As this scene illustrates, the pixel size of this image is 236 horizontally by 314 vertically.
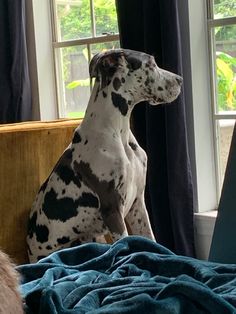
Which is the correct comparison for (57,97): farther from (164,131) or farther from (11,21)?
(164,131)

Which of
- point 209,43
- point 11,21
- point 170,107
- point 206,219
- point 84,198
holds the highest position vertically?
point 11,21

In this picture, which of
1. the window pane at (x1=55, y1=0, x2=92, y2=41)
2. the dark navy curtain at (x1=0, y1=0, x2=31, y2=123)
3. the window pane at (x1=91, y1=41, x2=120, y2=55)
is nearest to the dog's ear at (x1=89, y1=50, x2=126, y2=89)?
the window pane at (x1=91, y1=41, x2=120, y2=55)

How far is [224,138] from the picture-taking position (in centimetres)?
287

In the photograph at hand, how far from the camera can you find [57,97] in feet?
12.6

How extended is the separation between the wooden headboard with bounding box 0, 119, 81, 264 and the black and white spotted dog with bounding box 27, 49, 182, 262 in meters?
0.24

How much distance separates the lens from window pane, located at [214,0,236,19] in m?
2.75

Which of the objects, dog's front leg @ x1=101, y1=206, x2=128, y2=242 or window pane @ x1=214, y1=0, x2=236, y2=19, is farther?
window pane @ x1=214, y1=0, x2=236, y2=19

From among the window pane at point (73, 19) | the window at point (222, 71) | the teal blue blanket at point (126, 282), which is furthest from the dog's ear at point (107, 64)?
the window pane at point (73, 19)

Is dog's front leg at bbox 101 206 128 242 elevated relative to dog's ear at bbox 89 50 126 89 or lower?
lower

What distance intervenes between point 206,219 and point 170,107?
50 cm

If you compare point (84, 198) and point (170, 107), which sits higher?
point (170, 107)

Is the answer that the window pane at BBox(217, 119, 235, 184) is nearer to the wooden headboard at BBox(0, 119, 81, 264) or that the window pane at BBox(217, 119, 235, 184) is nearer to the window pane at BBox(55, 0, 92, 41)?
the wooden headboard at BBox(0, 119, 81, 264)

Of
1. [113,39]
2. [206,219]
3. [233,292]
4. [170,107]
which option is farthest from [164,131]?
[233,292]

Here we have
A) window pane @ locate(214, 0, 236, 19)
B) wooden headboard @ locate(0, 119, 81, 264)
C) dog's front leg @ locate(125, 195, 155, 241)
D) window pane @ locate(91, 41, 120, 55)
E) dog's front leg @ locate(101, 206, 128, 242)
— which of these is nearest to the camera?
dog's front leg @ locate(101, 206, 128, 242)
